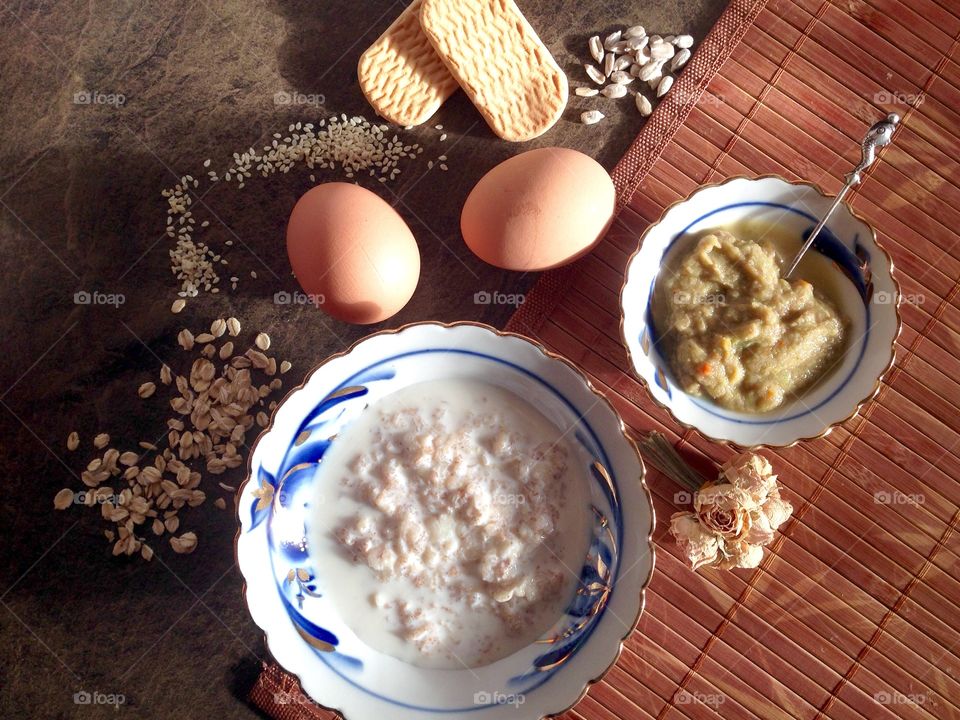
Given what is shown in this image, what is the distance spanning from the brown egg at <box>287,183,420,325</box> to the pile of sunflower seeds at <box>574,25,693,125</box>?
496mm

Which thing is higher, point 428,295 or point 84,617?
point 428,295

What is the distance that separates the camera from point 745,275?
Answer: 4.37ft

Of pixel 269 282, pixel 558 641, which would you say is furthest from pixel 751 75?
pixel 558 641

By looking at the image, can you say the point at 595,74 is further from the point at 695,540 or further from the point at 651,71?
the point at 695,540

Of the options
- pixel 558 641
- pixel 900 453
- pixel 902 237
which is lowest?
pixel 558 641

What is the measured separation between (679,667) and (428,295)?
873mm

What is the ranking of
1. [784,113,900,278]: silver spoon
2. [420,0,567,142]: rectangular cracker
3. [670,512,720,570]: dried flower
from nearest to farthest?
[784,113,900,278]: silver spoon
[670,512,720,570]: dried flower
[420,0,567,142]: rectangular cracker

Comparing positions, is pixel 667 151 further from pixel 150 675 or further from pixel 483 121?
pixel 150 675

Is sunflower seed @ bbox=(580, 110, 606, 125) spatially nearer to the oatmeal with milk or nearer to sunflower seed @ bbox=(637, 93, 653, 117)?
sunflower seed @ bbox=(637, 93, 653, 117)

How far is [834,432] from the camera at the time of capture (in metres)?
1.41

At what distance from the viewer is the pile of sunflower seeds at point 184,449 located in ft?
4.76

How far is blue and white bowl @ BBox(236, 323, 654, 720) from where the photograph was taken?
1266 millimetres

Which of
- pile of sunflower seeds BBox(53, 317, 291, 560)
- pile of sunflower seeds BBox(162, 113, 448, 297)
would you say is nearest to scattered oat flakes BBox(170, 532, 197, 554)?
pile of sunflower seeds BBox(53, 317, 291, 560)

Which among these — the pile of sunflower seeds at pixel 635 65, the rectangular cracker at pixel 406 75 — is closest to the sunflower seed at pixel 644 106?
the pile of sunflower seeds at pixel 635 65
